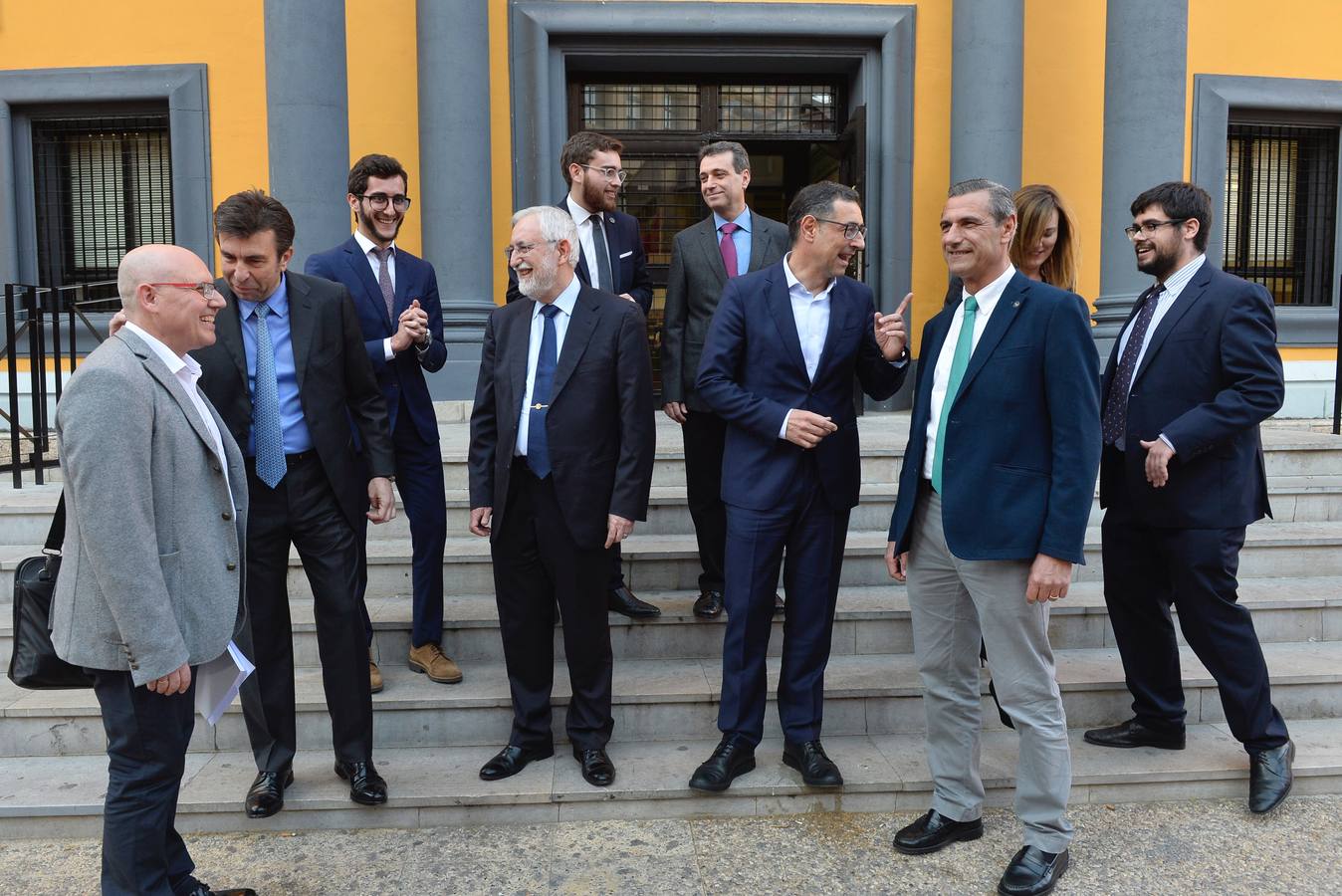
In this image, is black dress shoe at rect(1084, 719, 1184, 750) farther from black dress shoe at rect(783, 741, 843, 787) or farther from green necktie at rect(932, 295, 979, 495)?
green necktie at rect(932, 295, 979, 495)

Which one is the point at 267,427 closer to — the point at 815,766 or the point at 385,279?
the point at 385,279

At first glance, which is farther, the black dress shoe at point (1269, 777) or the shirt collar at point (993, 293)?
the black dress shoe at point (1269, 777)

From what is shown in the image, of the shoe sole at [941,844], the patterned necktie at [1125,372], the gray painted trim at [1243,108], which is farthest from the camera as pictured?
the gray painted trim at [1243,108]

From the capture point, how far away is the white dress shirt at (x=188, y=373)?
2.56 metres

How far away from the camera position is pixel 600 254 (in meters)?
4.50

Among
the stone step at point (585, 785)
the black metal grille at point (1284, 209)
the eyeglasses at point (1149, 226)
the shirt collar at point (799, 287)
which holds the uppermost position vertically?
the black metal grille at point (1284, 209)

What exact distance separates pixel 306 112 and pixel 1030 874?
6450 millimetres

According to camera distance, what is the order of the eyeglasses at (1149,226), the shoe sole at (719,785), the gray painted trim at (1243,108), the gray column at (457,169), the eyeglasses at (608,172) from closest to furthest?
the shoe sole at (719,785)
the eyeglasses at (1149,226)
the eyeglasses at (608,172)
the gray column at (457,169)
the gray painted trim at (1243,108)

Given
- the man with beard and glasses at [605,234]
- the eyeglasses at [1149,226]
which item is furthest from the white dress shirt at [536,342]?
the eyeglasses at [1149,226]

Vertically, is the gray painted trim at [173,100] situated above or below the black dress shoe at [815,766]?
above

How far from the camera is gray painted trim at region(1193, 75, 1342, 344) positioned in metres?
7.92

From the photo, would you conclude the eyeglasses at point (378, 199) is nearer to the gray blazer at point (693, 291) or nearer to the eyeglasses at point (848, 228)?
the gray blazer at point (693, 291)

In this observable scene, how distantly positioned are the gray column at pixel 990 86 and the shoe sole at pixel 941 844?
17.5ft

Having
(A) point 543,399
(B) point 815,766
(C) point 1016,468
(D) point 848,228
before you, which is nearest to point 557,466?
(A) point 543,399
